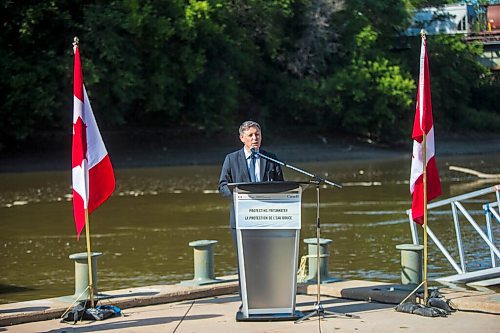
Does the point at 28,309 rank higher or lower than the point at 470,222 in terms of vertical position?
lower

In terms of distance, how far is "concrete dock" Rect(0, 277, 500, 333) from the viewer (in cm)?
946

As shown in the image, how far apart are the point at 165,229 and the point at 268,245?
517 inches

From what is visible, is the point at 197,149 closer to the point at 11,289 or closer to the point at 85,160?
the point at 11,289

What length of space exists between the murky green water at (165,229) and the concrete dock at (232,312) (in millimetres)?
3533

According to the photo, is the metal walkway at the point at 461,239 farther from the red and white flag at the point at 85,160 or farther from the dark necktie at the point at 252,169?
the red and white flag at the point at 85,160

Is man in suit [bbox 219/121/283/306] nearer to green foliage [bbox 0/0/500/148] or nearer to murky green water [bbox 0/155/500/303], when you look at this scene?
murky green water [bbox 0/155/500/303]

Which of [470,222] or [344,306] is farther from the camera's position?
[470,222]

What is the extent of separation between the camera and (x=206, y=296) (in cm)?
1155

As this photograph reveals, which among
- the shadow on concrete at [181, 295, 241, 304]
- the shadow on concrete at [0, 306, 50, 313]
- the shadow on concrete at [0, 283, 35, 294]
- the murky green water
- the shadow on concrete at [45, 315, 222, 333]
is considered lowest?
the murky green water

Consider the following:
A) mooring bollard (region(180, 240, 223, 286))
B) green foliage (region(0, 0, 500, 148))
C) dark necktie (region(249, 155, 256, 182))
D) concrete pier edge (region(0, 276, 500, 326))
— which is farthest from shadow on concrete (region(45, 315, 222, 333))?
green foliage (region(0, 0, 500, 148))

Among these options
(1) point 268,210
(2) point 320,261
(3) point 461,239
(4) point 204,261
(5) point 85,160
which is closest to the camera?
(1) point 268,210

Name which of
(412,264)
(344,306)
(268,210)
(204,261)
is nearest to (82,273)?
(204,261)

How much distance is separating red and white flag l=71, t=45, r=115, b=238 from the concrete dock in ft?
3.35

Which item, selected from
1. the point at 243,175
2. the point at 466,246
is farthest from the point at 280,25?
the point at 243,175
